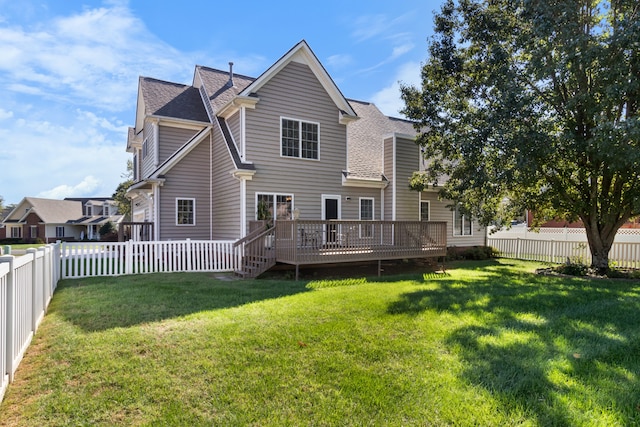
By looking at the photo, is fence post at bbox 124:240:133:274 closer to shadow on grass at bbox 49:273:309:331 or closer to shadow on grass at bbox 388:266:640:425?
shadow on grass at bbox 49:273:309:331

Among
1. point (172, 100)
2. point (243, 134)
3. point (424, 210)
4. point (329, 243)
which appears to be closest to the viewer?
point (329, 243)

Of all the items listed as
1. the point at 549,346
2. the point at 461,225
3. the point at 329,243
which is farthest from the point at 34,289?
the point at 461,225

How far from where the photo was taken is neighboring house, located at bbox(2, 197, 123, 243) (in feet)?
147

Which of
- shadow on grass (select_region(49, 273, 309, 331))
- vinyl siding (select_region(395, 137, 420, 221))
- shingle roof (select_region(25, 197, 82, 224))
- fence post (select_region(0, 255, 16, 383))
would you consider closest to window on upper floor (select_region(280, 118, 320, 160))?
vinyl siding (select_region(395, 137, 420, 221))

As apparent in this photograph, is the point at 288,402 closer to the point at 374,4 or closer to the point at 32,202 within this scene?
the point at 374,4

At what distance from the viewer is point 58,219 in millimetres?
45688

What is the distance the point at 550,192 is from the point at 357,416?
1241 cm

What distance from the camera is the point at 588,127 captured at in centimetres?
1134

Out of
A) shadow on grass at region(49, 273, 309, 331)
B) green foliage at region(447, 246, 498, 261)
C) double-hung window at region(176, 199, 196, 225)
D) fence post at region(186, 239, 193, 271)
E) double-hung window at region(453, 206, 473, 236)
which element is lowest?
green foliage at region(447, 246, 498, 261)

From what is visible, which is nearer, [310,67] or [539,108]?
[539,108]

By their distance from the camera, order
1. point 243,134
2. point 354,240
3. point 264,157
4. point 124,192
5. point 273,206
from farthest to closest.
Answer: point 124,192 < point 273,206 < point 264,157 < point 243,134 < point 354,240

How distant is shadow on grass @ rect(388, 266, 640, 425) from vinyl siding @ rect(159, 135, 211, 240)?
9.98 metres

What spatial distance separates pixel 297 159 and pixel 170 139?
5.71 meters

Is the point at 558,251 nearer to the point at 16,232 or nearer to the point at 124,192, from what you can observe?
the point at 124,192
